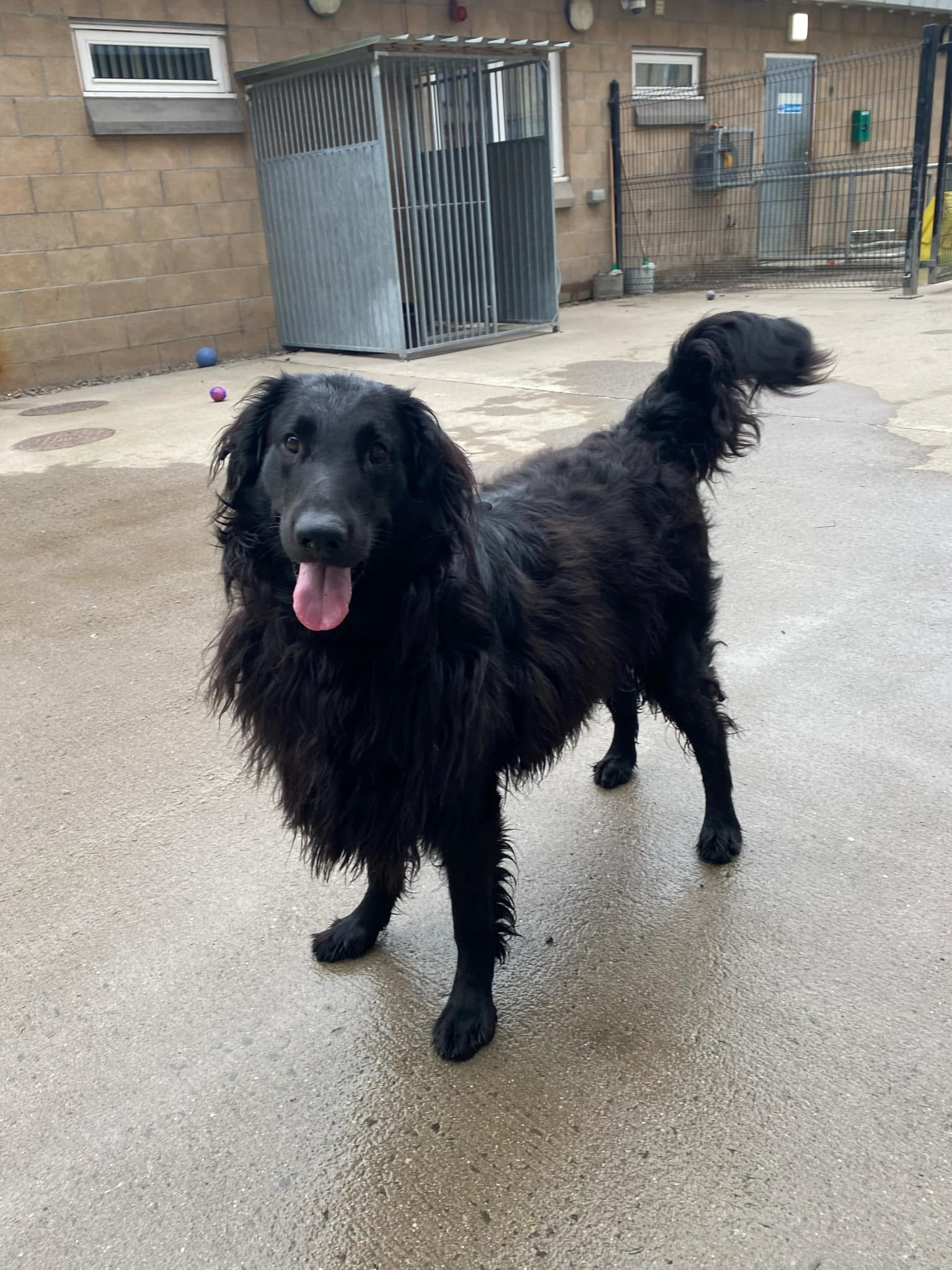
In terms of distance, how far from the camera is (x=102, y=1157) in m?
1.81

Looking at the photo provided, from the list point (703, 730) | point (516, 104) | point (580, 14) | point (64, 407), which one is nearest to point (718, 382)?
point (703, 730)

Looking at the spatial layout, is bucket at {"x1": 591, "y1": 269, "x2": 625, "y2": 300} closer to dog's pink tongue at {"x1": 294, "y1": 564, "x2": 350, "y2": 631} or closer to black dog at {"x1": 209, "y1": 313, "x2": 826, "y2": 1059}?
black dog at {"x1": 209, "y1": 313, "x2": 826, "y2": 1059}

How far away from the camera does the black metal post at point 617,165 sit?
1308cm

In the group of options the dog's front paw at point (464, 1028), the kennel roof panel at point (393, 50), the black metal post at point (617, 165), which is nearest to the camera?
the dog's front paw at point (464, 1028)

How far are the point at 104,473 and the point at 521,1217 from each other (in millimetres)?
5586

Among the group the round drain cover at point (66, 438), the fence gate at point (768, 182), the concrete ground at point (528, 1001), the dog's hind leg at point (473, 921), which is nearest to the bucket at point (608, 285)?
the fence gate at point (768, 182)

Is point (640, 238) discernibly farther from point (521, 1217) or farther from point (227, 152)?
point (521, 1217)

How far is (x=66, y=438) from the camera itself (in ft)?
23.7

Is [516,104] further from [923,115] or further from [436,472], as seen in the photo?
[436,472]

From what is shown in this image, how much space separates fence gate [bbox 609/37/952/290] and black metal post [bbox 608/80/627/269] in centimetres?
2

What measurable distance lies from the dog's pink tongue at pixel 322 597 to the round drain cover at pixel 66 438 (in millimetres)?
5928

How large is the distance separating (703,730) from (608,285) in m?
12.1

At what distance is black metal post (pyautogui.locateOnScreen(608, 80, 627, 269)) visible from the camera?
13.1 m

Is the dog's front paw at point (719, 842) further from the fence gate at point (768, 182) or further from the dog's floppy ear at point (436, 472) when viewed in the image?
the fence gate at point (768, 182)
